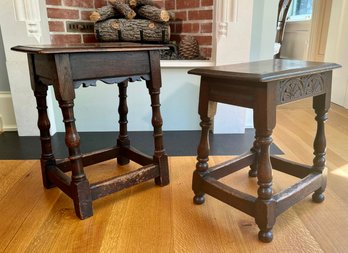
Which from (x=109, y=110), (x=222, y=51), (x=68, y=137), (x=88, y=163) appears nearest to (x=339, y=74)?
(x=222, y=51)

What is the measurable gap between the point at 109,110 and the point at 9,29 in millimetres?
830

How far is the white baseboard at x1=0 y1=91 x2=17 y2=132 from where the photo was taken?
2.27 m

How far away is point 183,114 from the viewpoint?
2.31 metres

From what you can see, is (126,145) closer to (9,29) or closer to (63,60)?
(63,60)

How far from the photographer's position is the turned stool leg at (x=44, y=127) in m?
1.38

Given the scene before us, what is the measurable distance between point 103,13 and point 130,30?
23 cm

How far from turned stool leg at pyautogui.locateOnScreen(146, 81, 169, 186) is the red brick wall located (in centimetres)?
98

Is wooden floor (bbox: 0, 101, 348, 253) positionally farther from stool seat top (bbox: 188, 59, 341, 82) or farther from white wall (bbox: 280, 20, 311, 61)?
white wall (bbox: 280, 20, 311, 61)

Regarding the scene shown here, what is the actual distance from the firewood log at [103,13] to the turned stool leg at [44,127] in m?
1.01

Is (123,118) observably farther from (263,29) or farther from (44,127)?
(263,29)

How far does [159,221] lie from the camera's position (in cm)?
124

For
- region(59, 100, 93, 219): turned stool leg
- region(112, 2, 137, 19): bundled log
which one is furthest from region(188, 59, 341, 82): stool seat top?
region(112, 2, 137, 19): bundled log

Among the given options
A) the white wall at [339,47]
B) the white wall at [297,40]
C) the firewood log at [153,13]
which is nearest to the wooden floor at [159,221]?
the firewood log at [153,13]

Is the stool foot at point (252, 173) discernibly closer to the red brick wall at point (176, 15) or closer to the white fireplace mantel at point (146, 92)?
the white fireplace mantel at point (146, 92)
